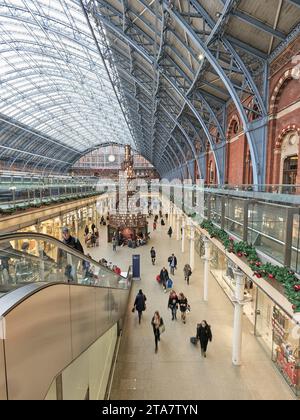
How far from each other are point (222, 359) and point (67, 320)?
6.23 meters

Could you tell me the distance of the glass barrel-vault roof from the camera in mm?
21359

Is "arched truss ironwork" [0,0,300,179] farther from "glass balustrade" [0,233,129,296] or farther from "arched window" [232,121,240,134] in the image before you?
"glass balustrade" [0,233,129,296]

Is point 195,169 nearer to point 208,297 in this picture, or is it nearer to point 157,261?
point 157,261

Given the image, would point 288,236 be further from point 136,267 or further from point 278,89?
point 136,267

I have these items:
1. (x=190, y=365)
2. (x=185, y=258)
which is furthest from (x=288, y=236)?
(x=185, y=258)

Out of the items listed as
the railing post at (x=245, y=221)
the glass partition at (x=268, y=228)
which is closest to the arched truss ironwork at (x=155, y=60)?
the railing post at (x=245, y=221)

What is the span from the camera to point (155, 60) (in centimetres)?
1370

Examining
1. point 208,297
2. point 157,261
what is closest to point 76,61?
point 157,261

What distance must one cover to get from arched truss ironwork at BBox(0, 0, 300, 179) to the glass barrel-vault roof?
11 cm

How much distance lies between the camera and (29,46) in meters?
28.3

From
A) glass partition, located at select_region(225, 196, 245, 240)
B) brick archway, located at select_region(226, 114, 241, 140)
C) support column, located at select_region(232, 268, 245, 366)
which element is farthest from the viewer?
brick archway, located at select_region(226, 114, 241, 140)

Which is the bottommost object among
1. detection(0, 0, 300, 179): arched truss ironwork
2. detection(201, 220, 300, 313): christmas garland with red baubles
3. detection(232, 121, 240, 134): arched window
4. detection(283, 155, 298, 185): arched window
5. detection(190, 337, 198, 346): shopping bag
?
detection(190, 337, 198, 346): shopping bag

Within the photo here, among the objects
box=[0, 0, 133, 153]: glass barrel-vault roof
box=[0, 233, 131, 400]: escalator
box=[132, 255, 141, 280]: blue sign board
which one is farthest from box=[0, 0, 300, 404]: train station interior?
box=[0, 0, 133, 153]: glass barrel-vault roof

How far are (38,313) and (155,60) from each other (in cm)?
1424
